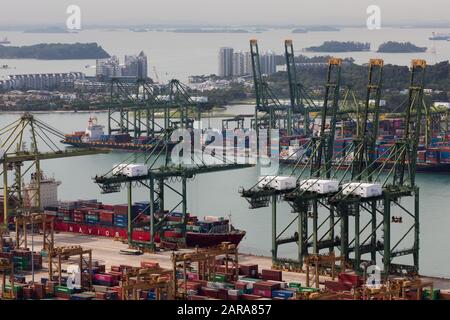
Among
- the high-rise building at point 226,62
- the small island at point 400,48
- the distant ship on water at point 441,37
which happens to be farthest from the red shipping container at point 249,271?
the distant ship on water at point 441,37

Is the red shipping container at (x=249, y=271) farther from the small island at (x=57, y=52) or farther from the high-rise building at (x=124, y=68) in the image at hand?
the small island at (x=57, y=52)

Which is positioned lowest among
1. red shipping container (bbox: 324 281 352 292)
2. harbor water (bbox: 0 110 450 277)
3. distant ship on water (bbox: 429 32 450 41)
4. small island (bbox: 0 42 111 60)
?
harbor water (bbox: 0 110 450 277)

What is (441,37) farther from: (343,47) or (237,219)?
(237,219)

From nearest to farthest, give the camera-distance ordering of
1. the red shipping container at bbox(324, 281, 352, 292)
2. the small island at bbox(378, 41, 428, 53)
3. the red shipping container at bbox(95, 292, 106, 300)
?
the red shipping container at bbox(95, 292, 106, 300) → the red shipping container at bbox(324, 281, 352, 292) → the small island at bbox(378, 41, 428, 53)

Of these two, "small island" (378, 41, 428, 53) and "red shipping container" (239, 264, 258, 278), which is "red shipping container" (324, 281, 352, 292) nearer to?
"red shipping container" (239, 264, 258, 278)

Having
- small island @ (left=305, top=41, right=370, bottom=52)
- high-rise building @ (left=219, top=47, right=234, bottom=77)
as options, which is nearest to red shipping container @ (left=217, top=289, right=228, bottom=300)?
high-rise building @ (left=219, top=47, right=234, bottom=77)

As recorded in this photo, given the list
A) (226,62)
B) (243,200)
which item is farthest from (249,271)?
(226,62)
